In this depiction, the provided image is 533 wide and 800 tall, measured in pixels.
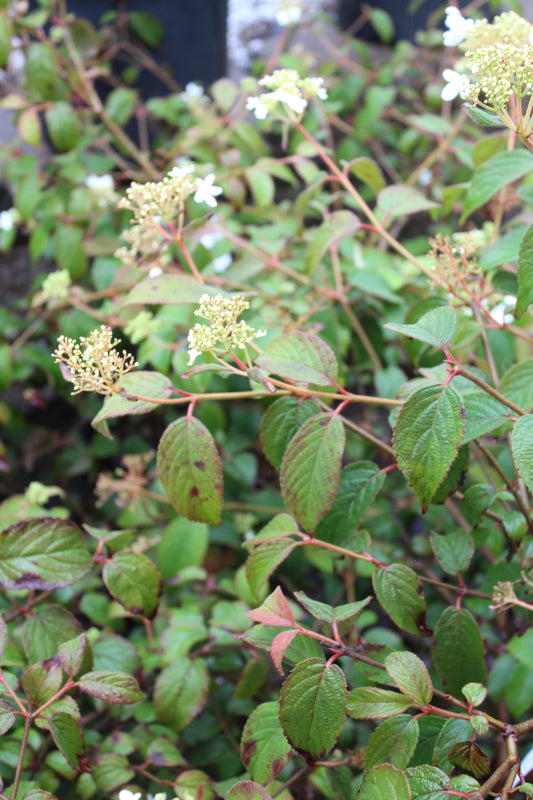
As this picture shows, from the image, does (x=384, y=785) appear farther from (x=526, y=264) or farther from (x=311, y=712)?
(x=526, y=264)

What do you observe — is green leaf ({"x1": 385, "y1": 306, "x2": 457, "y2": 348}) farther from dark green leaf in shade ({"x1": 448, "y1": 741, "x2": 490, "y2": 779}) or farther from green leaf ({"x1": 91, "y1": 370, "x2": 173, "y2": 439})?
dark green leaf in shade ({"x1": 448, "y1": 741, "x2": 490, "y2": 779})

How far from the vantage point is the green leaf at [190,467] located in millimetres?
634

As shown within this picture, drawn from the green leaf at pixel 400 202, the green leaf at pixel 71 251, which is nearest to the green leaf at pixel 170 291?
the green leaf at pixel 400 202

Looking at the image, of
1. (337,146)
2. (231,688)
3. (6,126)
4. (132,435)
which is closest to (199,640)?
(231,688)

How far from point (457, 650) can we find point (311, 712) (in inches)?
9.1

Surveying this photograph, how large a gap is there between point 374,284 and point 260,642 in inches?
27.2

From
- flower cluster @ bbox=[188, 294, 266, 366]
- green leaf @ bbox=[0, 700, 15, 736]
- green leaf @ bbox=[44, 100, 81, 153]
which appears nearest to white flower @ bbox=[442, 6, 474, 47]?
flower cluster @ bbox=[188, 294, 266, 366]

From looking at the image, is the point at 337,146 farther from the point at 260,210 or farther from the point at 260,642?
the point at 260,642

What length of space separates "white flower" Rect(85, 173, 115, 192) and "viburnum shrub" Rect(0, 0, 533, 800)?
0.01m

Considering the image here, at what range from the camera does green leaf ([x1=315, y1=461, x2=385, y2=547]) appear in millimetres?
732

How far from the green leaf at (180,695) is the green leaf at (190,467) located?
1.08 ft

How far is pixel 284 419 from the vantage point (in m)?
0.71

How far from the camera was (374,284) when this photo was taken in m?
1.12

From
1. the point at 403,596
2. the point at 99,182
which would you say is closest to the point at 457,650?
the point at 403,596
